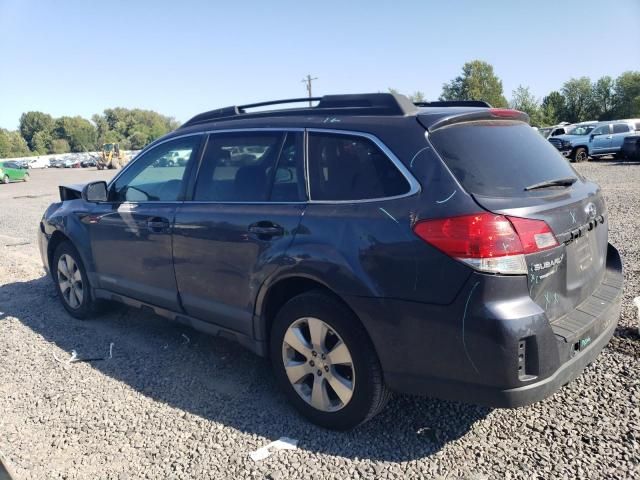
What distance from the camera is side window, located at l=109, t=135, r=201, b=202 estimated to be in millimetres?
4008

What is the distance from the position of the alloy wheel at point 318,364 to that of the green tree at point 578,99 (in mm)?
81087

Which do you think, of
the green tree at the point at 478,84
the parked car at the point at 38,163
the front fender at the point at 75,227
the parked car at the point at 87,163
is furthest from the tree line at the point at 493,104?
the front fender at the point at 75,227

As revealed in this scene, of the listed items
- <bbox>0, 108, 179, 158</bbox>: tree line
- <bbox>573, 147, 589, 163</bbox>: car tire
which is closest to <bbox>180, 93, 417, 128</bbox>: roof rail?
<bbox>573, 147, 589, 163</bbox>: car tire

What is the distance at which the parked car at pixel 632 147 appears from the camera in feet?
73.5

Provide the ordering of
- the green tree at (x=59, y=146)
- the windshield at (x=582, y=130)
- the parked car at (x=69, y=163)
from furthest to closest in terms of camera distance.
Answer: the green tree at (x=59, y=146), the parked car at (x=69, y=163), the windshield at (x=582, y=130)

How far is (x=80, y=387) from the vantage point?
3756 mm

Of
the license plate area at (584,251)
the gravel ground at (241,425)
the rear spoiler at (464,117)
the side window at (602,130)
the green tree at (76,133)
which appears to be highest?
the green tree at (76,133)

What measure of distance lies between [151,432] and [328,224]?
66.1 inches

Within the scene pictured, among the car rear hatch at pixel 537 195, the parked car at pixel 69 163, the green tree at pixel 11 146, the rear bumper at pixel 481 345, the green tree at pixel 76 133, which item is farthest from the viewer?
the green tree at pixel 76 133

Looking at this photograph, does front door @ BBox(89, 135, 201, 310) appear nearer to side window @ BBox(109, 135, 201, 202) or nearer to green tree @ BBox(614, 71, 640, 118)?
side window @ BBox(109, 135, 201, 202)

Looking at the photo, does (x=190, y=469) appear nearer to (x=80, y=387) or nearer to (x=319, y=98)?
(x=80, y=387)

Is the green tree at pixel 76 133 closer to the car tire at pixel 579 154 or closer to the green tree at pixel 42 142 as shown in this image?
the green tree at pixel 42 142

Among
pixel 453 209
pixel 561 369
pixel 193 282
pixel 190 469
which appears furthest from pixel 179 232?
pixel 561 369

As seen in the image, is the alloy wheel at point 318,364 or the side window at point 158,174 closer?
the alloy wheel at point 318,364
